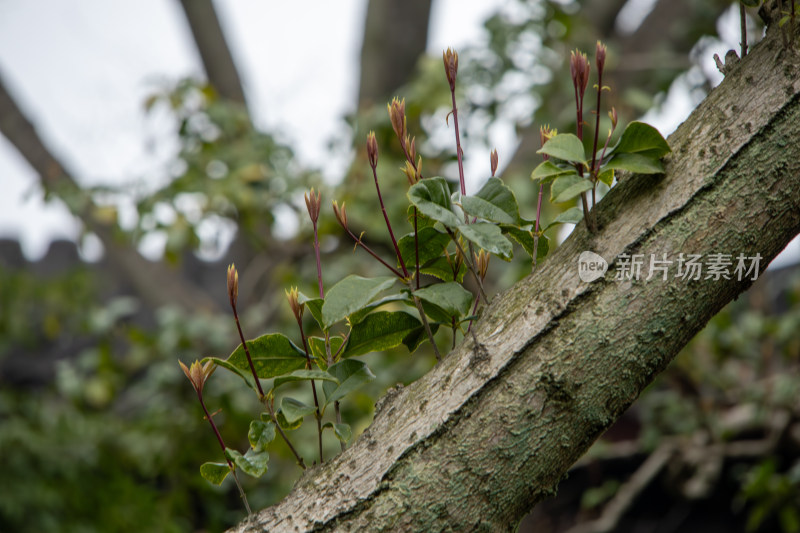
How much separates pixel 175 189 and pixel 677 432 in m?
1.56

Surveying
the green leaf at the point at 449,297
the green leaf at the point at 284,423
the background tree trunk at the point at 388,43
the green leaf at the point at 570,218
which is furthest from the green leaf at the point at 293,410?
the background tree trunk at the point at 388,43

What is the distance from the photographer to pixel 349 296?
0.46 meters

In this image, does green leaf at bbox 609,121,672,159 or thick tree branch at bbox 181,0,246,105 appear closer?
green leaf at bbox 609,121,672,159

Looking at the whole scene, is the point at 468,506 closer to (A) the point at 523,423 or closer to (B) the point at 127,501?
(A) the point at 523,423

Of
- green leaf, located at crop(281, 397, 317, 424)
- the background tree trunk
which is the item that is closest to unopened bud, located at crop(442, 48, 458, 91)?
green leaf, located at crop(281, 397, 317, 424)

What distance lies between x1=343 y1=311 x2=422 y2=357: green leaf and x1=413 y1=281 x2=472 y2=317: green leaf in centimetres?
4

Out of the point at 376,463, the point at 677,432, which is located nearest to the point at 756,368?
the point at 677,432

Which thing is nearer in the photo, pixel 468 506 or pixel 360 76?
pixel 468 506

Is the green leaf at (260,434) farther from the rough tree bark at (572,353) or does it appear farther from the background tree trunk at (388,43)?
the background tree trunk at (388,43)

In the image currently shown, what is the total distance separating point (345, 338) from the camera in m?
0.54

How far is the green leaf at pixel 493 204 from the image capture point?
0.47m

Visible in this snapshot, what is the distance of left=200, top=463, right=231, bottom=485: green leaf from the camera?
500 millimetres

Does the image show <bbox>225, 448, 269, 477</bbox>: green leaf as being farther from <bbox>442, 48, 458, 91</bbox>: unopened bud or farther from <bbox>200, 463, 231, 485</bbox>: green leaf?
<bbox>442, 48, 458, 91</bbox>: unopened bud

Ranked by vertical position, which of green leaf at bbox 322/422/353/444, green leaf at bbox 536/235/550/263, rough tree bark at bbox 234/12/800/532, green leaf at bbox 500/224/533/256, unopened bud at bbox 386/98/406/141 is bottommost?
rough tree bark at bbox 234/12/800/532
